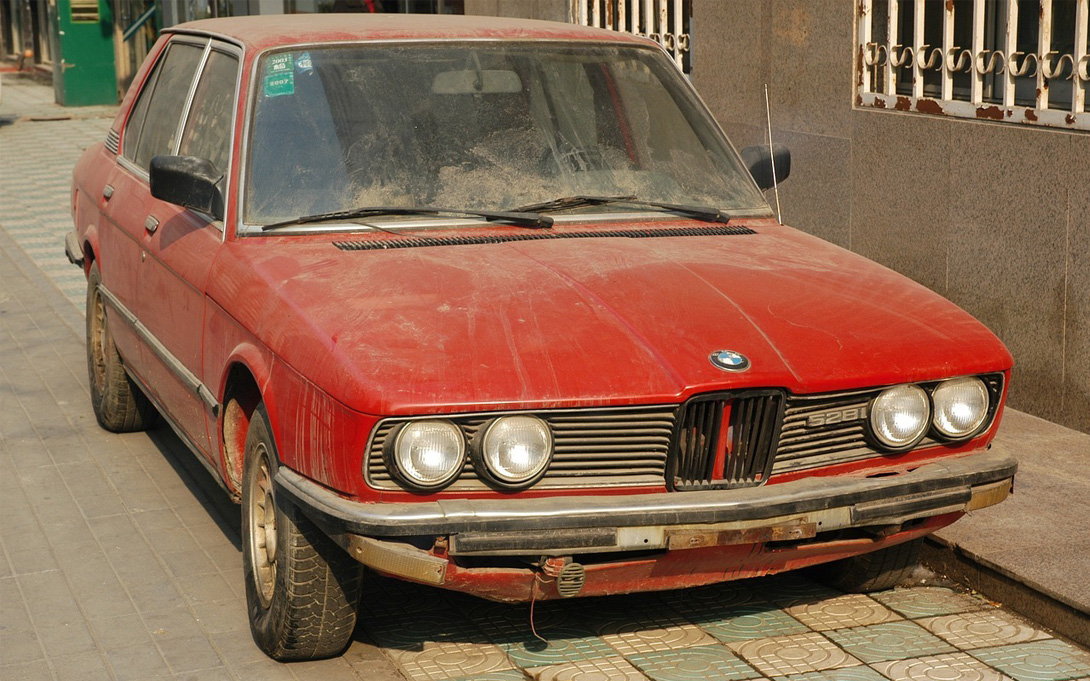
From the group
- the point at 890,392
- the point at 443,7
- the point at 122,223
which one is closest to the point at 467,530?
the point at 890,392

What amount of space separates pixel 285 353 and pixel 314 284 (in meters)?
0.29

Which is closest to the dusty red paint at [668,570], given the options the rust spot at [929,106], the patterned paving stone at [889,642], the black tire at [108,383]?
the patterned paving stone at [889,642]

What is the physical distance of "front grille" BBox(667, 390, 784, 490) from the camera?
13.3ft

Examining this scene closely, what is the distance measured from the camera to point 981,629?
4.83m

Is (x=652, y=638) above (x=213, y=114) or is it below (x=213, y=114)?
below

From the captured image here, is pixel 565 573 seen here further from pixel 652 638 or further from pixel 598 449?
pixel 652 638

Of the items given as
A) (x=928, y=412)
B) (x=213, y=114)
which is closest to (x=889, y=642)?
(x=928, y=412)

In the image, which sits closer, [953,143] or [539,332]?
[539,332]

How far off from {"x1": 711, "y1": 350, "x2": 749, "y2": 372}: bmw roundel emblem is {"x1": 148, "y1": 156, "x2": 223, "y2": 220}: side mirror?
74.2 inches

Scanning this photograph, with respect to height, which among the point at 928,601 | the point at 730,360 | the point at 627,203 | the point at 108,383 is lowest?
the point at 928,601

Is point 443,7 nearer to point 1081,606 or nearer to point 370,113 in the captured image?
point 370,113

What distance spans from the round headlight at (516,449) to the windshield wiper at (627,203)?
1.30 meters

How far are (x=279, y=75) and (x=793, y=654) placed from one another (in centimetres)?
258

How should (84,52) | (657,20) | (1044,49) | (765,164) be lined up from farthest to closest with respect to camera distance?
(84,52) → (657,20) → (1044,49) → (765,164)
